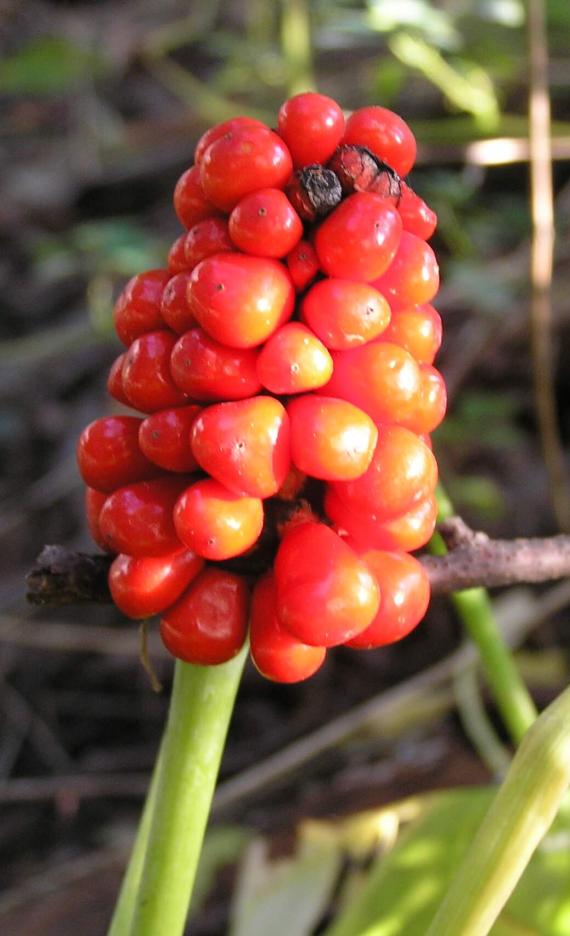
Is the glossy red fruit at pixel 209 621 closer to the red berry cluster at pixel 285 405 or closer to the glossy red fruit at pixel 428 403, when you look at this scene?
the red berry cluster at pixel 285 405

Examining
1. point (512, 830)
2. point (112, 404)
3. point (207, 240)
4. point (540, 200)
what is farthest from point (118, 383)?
point (112, 404)

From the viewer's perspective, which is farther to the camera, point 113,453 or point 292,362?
point 113,453

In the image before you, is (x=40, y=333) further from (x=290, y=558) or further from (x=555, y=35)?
(x=290, y=558)

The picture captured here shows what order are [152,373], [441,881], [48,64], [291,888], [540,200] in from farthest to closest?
1. [48,64]
2. [540,200]
3. [291,888]
4. [441,881]
5. [152,373]

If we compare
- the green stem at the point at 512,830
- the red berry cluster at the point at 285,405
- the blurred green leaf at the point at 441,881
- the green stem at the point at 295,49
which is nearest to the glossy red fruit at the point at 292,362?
the red berry cluster at the point at 285,405

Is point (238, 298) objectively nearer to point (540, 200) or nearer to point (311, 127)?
point (311, 127)

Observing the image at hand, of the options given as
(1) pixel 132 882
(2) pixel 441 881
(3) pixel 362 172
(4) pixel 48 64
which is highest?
(3) pixel 362 172

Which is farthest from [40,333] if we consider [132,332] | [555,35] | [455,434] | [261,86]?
[132,332]
